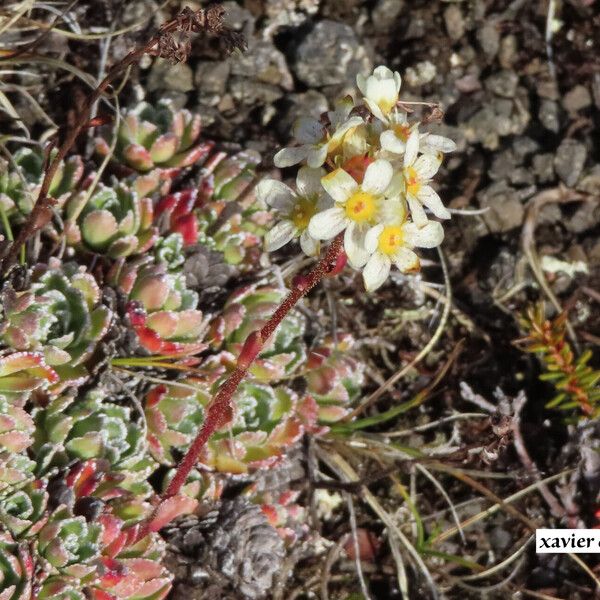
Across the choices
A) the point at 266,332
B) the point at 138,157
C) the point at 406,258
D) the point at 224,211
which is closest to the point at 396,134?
the point at 406,258

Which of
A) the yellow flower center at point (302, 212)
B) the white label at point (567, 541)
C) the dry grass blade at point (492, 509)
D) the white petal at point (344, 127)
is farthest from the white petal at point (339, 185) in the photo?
the white label at point (567, 541)

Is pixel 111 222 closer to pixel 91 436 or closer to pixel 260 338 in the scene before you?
pixel 91 436

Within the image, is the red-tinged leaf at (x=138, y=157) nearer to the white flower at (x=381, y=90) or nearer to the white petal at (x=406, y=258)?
the white flower at (x=381, y=90)

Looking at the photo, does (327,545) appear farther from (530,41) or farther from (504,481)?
(530,41)

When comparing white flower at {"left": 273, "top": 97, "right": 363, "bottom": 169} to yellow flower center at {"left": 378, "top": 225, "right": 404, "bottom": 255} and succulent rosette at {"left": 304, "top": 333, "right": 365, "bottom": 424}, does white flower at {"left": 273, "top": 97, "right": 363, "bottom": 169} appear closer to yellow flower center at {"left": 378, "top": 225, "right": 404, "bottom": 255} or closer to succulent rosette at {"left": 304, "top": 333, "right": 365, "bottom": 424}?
yellow flower center at {"left": 378, "top": 225, "right": 404, "bottom": 255}

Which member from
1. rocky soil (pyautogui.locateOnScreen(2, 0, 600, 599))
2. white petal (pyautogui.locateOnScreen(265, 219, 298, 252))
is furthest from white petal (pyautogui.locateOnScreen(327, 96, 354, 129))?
rocky soil (pyautogui.locateOnScreen(2, 0, 600, 599))
